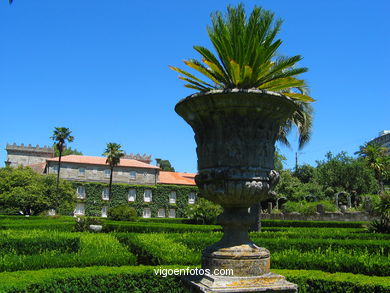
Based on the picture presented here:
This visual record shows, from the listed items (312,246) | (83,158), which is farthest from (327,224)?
(83,158)

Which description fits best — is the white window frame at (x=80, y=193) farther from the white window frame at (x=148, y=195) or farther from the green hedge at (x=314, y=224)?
the green hedge at (x=314, y=224)

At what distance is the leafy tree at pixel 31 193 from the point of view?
107ft

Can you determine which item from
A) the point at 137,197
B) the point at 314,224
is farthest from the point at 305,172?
the point at 314,224

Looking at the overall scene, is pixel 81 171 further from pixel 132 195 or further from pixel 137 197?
pixel 137 197

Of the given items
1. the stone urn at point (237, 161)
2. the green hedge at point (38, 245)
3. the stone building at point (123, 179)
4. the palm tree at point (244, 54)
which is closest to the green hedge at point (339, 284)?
the stone urn at point (237, 161)

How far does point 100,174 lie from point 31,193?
506 inches

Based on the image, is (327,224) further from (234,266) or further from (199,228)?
(234,266)

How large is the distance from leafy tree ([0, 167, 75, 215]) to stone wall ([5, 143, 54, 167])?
3133 cm

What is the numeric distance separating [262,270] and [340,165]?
48.9 meters

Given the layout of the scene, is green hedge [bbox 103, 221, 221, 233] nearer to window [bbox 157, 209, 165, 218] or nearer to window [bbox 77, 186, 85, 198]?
window [bbox 77, 186, 85, 198]

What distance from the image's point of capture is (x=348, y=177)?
1913 inches

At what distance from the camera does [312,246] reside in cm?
1018

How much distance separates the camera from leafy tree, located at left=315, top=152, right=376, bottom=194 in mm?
48094

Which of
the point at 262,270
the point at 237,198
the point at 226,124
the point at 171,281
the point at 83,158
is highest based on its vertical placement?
the point at 83,158
